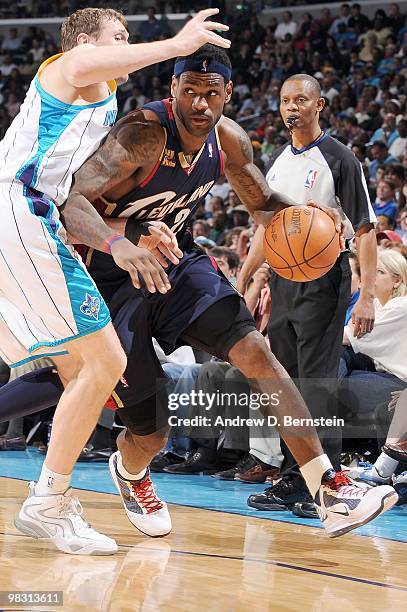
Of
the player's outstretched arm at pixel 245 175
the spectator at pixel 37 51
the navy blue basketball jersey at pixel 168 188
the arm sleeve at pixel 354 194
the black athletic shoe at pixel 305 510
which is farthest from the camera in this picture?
the spectator at pixel 37 51

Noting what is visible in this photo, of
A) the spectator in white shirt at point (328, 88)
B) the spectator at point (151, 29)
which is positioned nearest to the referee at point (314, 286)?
the spectator in white shirt at point (328, 88)

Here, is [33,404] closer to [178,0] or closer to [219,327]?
[219,327]

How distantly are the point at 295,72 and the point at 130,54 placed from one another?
14.2m

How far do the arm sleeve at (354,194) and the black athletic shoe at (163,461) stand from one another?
2.46 m

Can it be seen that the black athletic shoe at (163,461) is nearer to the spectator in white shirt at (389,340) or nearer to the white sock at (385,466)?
the spectator in white shirt at (389,340)

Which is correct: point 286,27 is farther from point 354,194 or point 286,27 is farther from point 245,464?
point 354,194

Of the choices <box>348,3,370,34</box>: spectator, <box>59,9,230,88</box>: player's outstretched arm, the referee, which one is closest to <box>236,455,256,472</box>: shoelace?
the referee

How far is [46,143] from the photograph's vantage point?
3.58 metres

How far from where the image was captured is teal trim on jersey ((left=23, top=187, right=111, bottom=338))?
137 inches

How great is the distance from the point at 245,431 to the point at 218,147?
105 inches

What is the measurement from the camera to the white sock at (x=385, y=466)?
5316 mm

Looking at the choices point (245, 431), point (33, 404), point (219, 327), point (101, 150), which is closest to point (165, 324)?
point (219, 327)

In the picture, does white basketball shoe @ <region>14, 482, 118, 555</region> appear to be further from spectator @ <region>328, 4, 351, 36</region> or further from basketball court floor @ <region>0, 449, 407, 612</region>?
spectator @ <region>328, 4, 351, 36</region>

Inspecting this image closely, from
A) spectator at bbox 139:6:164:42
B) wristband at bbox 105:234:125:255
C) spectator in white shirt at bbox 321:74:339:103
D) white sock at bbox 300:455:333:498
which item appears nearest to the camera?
wristband at bbox 105:234:125:255
